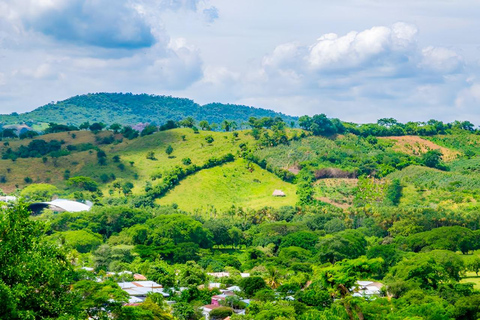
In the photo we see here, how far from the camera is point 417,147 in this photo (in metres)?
168

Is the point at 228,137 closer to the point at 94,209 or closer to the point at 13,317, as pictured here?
the point at 94,209

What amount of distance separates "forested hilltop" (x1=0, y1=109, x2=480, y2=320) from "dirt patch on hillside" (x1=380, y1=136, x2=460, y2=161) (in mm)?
511

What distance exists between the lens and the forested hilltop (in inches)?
1539

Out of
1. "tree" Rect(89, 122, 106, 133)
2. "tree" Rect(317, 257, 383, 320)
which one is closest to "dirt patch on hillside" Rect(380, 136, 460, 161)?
"tree" Rect(89, 122, 106, 133)

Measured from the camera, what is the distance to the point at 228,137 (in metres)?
159

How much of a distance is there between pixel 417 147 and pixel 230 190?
5992 cm

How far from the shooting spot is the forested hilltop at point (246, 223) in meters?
39.1

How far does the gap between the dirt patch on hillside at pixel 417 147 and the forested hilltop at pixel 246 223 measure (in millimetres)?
511

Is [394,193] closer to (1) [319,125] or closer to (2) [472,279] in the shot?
(1) [319,125]

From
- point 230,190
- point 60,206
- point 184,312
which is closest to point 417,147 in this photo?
point 230,190

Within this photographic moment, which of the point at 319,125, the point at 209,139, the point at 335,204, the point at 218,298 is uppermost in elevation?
the point at 319,125

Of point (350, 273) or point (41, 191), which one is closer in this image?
point (350, 273)

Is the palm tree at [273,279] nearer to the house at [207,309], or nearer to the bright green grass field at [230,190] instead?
the house at [207,309]

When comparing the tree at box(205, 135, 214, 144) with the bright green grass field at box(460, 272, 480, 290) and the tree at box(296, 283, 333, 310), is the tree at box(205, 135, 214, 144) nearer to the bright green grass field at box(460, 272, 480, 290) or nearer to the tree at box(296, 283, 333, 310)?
the bright green grass field at box(460, 272, 480, 290)
